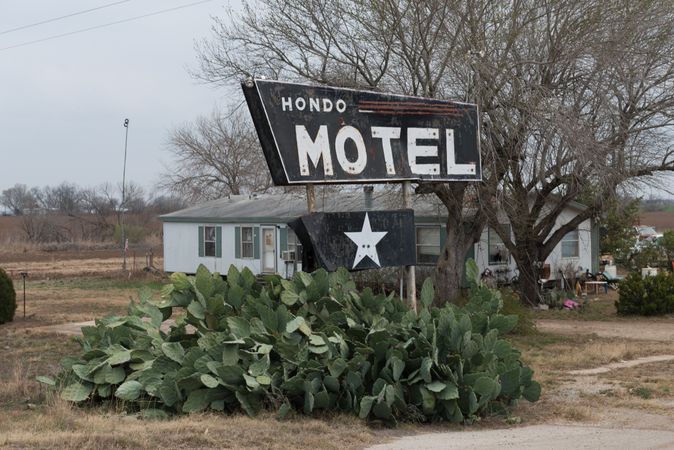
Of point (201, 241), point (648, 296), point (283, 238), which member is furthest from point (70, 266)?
point (648, 296)

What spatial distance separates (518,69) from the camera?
16.8 metres

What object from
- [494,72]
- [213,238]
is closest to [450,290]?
[494,72]

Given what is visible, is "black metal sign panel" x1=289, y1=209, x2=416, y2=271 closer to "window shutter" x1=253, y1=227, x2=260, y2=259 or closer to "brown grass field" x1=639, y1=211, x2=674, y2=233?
"window shutter" x1=253, y1=227, x2=260, y2=259

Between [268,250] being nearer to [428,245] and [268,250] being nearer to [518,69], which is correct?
[428,245]

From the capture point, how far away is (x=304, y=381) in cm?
813

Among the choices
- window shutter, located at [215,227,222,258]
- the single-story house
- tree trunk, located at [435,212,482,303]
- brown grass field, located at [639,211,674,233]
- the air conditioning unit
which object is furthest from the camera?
brown grass field, located at [639,211,674,233]

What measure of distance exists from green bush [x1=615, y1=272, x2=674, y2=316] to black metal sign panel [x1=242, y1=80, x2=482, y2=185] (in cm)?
1235

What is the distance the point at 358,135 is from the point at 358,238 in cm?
120

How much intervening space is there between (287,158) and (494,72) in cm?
807

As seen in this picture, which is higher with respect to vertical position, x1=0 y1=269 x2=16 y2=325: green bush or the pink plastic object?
x1=0 y1=269 x2=16 y2=325: green bush

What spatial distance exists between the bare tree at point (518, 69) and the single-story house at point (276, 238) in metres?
5.31

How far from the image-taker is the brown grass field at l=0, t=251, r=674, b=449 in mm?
6832

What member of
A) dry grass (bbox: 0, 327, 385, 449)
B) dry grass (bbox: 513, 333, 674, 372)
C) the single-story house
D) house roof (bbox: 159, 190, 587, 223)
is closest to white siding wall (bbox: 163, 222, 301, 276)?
the single-story house

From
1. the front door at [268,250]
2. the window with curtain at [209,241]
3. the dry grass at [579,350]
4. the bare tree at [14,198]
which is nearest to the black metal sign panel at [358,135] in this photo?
the dry grass at [579,350]
